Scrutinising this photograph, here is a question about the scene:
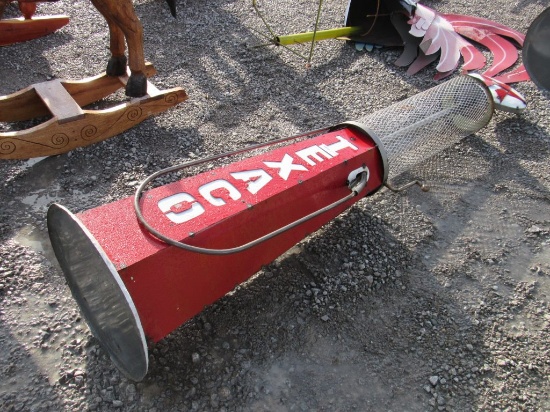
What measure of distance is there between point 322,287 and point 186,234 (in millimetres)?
838

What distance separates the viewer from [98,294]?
1.79m

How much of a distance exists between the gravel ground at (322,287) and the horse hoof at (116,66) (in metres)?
0.37

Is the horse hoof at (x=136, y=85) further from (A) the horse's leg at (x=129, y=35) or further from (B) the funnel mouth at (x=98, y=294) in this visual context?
(B) the funnel mouth at (x=98, y=294)

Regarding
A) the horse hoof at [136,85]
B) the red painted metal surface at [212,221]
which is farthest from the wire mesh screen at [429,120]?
the horse hoof at [136,85]

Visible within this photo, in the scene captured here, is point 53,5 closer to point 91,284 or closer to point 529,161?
point 91,284

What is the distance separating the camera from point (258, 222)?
6.50 ft

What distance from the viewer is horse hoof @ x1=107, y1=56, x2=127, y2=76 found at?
132 inches

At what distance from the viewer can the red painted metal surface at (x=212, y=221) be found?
1.68 meters

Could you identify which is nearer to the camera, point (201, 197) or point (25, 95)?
point (201, 197)

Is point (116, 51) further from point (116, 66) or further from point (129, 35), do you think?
point (129, 35)

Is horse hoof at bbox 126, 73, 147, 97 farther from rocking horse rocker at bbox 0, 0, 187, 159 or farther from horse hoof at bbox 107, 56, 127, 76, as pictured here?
horse hoof at bbox 107, 56, 127, 76

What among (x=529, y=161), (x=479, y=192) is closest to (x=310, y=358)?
(x=479, y=192)

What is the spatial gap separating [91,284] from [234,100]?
7.04ft

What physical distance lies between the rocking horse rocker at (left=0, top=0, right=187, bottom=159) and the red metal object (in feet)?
3.96
